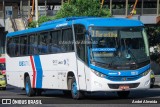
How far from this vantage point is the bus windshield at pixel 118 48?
1998 cm

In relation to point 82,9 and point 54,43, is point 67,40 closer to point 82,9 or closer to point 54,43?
point 54,43

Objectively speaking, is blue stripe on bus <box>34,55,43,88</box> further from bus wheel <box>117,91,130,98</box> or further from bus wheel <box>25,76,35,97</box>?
bus wheel <box>117,91,130,98</box>

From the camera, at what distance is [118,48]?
20.2m

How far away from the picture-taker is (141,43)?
68.0ft

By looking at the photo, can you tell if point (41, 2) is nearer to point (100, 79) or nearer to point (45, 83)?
point (45, 83)

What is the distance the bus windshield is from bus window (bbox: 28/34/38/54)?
5758 mm

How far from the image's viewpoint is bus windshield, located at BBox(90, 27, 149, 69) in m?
20.0

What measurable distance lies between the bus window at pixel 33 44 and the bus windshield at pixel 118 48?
5758mm

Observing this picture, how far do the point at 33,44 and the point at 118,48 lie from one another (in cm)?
665

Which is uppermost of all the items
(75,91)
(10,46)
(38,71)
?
(10,46)

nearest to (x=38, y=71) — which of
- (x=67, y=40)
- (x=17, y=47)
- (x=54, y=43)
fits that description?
(x=54, y=43)

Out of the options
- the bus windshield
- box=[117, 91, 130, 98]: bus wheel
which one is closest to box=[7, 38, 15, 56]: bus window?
box=[117, 91, 130, 98]: bus wheel

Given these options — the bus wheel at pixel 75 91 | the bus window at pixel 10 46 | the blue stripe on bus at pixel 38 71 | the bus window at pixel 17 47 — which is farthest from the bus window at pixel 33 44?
the bus wheel at pixel 75 91

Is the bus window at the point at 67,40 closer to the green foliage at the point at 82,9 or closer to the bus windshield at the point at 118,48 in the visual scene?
the bus windshield at the point at 118,48
